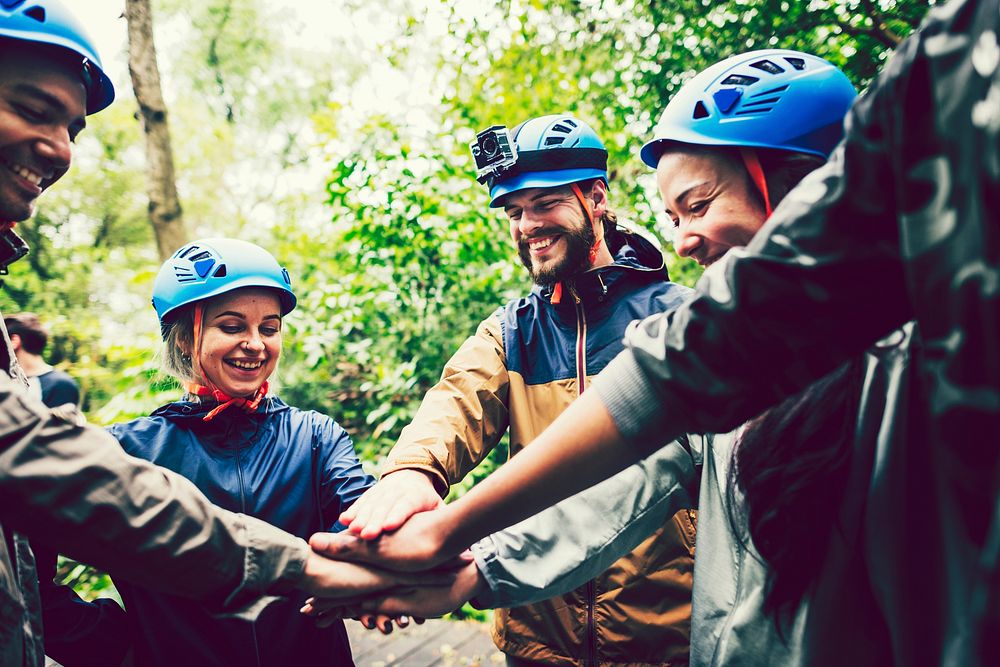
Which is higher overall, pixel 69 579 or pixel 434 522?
pixel 434 522

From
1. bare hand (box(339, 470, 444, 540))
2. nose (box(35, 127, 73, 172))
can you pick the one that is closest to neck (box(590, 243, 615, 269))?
bare hand (box(339, 470, 444, 540))

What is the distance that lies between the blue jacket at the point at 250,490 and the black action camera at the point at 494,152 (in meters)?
1.52

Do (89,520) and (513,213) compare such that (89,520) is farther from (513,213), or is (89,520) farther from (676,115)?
(513,213)

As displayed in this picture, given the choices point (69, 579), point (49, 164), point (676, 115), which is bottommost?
point (69, 579)

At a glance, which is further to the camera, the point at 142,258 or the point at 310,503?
the point at 142,258

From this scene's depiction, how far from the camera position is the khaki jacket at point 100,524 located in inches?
50.4

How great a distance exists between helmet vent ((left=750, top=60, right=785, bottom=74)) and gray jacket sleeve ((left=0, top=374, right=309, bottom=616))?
7.55 feet

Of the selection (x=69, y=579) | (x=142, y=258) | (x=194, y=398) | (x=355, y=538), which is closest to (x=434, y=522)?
(x=355, y=538)

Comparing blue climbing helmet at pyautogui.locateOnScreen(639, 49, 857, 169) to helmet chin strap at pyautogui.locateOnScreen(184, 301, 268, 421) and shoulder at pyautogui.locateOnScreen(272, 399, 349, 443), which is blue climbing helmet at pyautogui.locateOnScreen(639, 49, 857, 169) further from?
helmet chin strap at pyautogui.locateOnScreen(184, 301, 268, 421)

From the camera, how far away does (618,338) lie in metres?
2.59

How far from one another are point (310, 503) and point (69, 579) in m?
4.41

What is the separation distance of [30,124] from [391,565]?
1687 mm

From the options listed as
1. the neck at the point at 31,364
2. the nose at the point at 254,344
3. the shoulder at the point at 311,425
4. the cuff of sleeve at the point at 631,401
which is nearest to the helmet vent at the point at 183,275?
the nose at the point at 254,344

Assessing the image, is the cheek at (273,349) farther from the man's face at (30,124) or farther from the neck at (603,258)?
the neck at (603,258)
